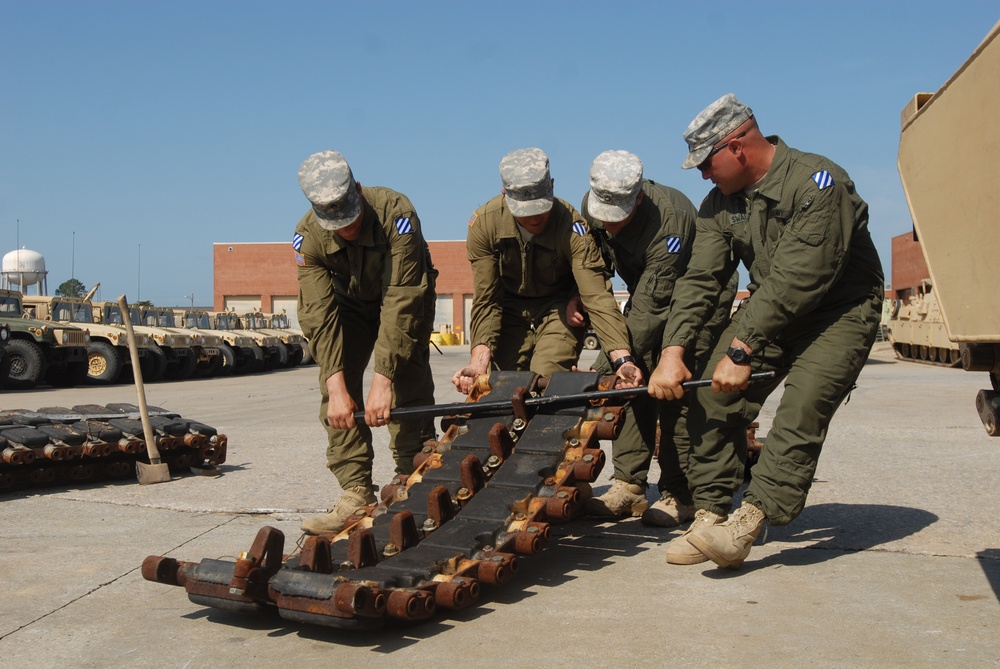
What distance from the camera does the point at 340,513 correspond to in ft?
15.8

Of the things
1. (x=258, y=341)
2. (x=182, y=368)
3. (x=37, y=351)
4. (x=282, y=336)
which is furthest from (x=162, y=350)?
(x=282, y=336)

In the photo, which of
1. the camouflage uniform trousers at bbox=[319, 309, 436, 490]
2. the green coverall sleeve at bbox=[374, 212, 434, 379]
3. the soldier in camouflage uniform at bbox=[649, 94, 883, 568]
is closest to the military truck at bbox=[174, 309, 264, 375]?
the camouflage uniform trousers at bbox=[319, 309, 436, 490]

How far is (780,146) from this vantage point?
4141mm

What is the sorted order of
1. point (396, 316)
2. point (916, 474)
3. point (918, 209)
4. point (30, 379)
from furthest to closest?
point (30, 379), point (916, 474), point (396, 316), point (918, 209)

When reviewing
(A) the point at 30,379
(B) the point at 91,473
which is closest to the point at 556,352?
(B) the point at 91,473

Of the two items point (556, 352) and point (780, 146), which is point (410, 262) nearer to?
point (556, 352)

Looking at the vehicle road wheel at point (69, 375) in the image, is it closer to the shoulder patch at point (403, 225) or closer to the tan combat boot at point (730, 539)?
the shoulder patch at point (403, 225)

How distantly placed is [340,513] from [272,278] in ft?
173

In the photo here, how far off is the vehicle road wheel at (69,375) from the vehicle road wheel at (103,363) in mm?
212

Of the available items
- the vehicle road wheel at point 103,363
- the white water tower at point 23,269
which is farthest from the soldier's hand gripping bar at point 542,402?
the white water tower at point 23,269

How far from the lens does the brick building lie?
55591 millimetres

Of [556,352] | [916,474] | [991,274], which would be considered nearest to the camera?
[991,274]

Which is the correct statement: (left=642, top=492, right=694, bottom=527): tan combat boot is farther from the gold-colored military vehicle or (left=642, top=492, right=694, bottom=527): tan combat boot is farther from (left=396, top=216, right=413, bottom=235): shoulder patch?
the gold-colored military vehicle

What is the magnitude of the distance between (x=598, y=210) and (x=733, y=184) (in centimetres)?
85
